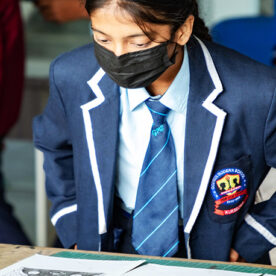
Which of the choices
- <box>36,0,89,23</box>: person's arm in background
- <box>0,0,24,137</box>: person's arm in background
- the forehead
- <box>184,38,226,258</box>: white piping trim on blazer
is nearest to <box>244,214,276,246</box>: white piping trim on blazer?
<box>184,38,226,258</box>: white piping trim on blazer

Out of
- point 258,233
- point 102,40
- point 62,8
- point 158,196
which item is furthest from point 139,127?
point 62,8

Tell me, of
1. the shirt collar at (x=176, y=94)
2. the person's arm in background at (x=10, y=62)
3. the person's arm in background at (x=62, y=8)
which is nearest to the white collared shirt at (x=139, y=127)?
the shirt collar at (x=176, y=94)

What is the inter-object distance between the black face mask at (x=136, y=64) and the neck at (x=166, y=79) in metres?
0.10

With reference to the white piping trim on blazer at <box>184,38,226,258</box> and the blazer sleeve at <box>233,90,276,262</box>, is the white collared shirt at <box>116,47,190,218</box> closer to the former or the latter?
the white piping trim on blazer at <box>184,38,226,258</box>

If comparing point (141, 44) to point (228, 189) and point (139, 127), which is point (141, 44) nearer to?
point (139, 127)

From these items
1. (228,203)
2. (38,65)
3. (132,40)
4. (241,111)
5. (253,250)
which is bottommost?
(38,65)

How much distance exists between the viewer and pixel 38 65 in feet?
17.0

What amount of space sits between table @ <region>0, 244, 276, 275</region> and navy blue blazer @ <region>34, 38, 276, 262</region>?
20 centimetres

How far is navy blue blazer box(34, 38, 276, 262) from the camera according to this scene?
5.29ft

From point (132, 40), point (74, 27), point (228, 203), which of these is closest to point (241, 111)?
point (228, 203)

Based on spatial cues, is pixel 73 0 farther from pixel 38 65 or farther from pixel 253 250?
pixel 253 250

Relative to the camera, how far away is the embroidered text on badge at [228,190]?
5.36 feet

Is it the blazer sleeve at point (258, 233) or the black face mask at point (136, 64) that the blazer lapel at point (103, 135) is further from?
the blazer sleeve at point (258, 233)

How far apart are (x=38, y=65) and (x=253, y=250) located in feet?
12.3
